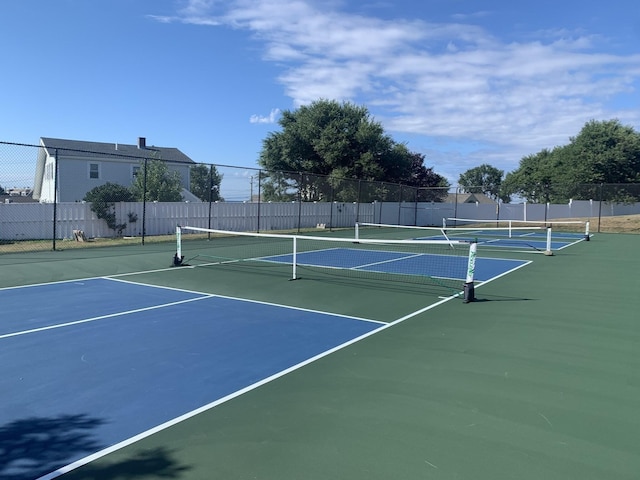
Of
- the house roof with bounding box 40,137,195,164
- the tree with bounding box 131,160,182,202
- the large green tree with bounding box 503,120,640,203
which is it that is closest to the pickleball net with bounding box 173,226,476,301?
the tree with bounding box 131,160,182,202

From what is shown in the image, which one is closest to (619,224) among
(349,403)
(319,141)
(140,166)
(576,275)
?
(319,141)

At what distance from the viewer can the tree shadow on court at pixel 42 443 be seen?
10.5 feet

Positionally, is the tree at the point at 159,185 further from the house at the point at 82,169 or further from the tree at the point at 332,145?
the tree at the point at 332,145

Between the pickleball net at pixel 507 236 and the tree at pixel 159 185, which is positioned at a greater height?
the tree at pixel 159 185

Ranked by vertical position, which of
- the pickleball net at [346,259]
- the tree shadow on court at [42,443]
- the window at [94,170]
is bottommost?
the tree shadow on court at [42,443]

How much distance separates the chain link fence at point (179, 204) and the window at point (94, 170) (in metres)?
0.06

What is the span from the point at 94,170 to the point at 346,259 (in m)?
25.1

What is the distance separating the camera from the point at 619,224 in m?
34.4

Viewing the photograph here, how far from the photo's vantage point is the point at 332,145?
125ft

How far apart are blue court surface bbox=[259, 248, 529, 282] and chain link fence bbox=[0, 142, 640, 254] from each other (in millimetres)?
7129

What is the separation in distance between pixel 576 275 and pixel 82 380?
36.9 feet

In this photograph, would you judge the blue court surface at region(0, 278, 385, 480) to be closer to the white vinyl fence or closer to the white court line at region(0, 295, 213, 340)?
the white court line at region(0, 295, 213, 340)

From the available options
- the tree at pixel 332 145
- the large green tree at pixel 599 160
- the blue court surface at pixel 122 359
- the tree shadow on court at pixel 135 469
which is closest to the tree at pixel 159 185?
the tree at pixel 332 145

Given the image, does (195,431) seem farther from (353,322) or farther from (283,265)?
(283,265)
